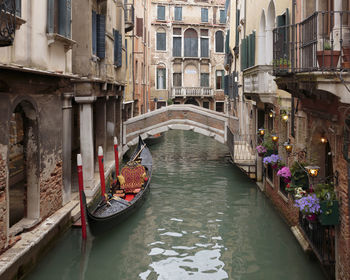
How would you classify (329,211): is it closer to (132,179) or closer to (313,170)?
(313,170)

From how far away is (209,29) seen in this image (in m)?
30.4

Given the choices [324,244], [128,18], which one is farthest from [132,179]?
[128,18]

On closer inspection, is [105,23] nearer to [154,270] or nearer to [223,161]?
[154,270]

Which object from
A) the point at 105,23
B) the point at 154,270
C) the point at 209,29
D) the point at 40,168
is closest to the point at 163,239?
the point at 154,270

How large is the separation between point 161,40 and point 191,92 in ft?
14.1

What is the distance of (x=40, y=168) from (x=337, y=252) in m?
4.64

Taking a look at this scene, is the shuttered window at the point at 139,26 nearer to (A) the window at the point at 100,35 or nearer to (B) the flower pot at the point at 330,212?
(A) the window at the point at 100,35

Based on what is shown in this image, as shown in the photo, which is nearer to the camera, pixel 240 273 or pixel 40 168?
pixel 240 273

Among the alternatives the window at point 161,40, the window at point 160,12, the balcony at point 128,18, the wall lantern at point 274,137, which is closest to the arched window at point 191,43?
the window at point 161,40

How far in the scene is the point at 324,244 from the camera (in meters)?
5.77

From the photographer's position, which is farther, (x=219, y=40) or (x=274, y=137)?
(x=219, y=40)

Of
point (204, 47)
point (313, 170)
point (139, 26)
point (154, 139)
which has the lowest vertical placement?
point (154, 139)

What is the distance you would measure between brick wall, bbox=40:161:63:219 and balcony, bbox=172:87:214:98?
2235 centimetres

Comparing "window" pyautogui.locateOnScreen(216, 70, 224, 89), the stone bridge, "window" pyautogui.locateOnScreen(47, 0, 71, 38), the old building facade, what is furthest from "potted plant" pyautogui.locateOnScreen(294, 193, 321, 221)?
"window" pyautogui.locateOnScreen(216, 70, 224, 89)
